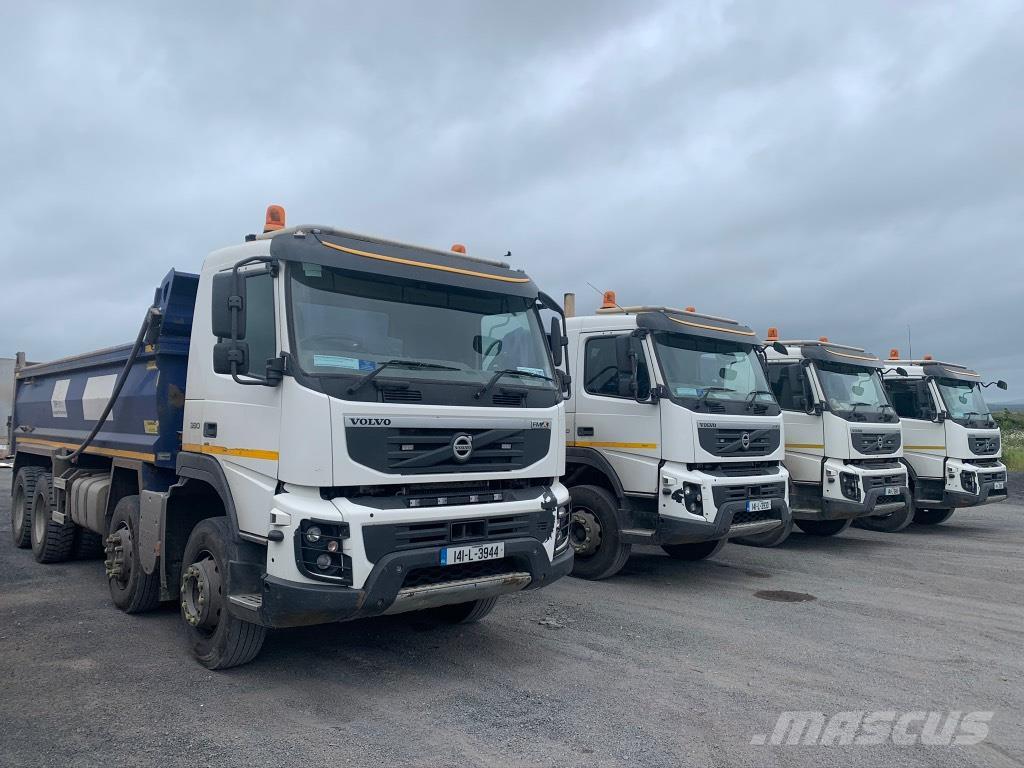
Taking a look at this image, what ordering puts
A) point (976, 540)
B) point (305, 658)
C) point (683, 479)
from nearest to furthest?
point (305, 658) → point (683, 479) → point (976, 540)

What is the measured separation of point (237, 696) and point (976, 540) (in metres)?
11.4

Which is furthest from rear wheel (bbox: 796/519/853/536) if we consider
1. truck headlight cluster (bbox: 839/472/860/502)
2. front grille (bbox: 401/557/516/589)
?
front grille (bbox: 401/557/516/589)

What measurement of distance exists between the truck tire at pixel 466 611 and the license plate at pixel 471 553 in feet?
4.26

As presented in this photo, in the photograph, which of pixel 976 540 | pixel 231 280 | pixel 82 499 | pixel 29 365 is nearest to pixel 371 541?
pixel 231 280

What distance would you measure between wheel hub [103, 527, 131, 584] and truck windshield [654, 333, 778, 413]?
5.10 meters

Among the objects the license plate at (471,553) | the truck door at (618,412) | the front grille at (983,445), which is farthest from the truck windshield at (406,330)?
the front grille at (983,445)

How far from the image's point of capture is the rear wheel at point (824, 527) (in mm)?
12320

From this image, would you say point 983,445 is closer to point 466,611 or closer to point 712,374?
point 712,374

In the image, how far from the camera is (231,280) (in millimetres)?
5031

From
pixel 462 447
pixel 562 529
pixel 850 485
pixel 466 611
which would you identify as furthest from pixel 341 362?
pixel 850 485

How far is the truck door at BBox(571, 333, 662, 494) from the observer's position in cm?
823

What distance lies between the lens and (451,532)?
5.17m

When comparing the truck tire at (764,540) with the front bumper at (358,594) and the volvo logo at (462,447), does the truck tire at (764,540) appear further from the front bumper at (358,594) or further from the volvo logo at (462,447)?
the volvo logo at (462,447)

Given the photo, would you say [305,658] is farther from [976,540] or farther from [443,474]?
[976,540]
